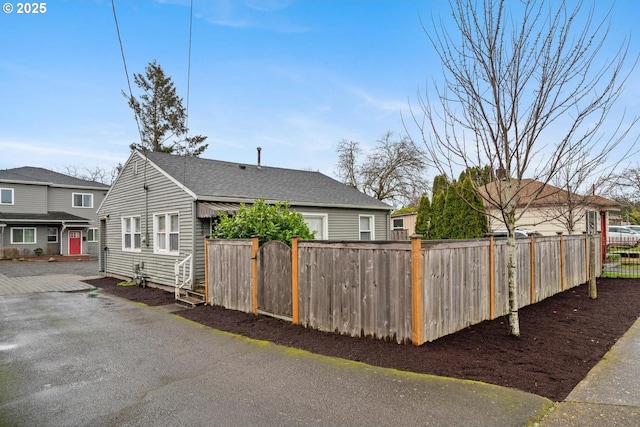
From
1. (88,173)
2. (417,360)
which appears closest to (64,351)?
(417,360)

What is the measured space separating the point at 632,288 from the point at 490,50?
333 inches

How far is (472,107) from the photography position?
5.21 m

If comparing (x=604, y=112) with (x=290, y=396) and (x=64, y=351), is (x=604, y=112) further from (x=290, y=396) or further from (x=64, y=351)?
(x=64, y=351)

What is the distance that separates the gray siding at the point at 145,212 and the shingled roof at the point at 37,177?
16822 millimetres

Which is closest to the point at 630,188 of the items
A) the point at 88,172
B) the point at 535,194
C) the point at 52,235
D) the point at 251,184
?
the point at 251,184

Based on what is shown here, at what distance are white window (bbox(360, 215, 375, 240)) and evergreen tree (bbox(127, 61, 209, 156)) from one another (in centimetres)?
2361

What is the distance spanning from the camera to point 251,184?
13.2 meters

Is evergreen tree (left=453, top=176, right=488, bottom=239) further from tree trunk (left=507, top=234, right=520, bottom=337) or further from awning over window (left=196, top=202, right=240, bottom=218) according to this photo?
tree trunk (left=507, top=234, right=520, bottom=337)

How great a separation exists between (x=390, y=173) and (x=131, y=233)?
21.2m

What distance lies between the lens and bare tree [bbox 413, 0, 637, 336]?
4.87 meters

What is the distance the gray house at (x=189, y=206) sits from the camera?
10578 millimetres

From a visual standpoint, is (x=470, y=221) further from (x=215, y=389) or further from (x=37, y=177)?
(x=37, y=177)

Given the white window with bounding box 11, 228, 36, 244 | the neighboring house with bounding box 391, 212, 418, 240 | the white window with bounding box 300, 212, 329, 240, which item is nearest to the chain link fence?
the white window with bounding box 300, 212, 329, 240

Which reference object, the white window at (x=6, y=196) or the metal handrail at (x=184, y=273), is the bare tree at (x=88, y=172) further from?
the metal handrail at (x=184, y=273)
